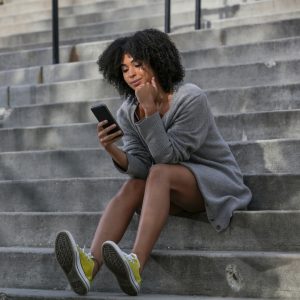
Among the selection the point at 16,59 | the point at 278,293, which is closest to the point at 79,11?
the point at 16,59

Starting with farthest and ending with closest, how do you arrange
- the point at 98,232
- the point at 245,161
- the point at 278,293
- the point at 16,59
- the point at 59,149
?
the point at 16,59 → the point at 59,149 → the point at 245,161 → the point at 98,232 → the point at 278,293

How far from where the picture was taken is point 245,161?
4.20 metres

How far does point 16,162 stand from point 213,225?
172 cm

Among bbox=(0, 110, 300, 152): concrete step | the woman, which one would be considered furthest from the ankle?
bbox=(0, 110, 300, 152): concrete step

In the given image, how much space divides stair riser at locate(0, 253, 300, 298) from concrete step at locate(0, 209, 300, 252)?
16cm

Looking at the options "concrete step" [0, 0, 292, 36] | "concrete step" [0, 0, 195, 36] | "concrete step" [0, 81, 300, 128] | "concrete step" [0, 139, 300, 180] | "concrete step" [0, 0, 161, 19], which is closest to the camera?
"concrete step" [0, 139, 300, 180]

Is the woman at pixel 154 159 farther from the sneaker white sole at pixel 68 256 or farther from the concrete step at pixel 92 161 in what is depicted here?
the concrete step at pixel 92 161

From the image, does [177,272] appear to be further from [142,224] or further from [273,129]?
[273,129]

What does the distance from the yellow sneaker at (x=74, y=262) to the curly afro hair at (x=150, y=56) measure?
2.91ft

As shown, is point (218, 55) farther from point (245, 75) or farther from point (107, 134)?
point (107, 134)

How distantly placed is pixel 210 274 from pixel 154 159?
0.56m

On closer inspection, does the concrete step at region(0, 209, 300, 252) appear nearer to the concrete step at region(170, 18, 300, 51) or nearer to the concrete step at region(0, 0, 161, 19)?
the concrete step at region(170, 18, 300, 51)

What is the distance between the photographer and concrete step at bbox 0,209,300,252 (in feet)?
11.6

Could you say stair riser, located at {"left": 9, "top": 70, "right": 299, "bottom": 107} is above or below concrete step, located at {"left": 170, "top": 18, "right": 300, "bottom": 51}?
below
